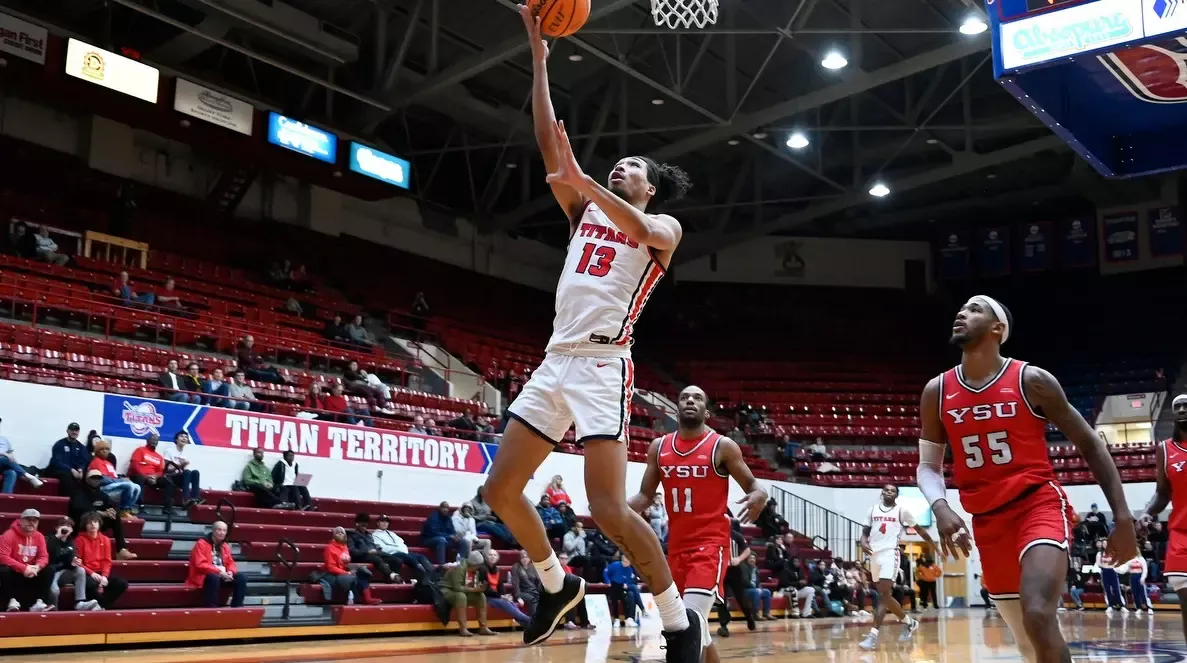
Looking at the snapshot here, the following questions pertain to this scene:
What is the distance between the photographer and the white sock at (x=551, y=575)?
15.5ft

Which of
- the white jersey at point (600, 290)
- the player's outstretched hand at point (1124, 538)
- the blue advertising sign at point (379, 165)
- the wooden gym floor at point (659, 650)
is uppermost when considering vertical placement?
the blue advertising sign at point (379, 165)

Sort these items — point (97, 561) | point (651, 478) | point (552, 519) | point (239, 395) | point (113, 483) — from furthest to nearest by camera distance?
point (552, 519)
point (239, 395)
point (113, 483)
point (97, 561)
point (651, 478)

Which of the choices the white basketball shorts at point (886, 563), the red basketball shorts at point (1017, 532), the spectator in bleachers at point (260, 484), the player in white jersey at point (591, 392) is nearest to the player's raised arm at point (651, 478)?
the player in white jersey at point (591, 392)

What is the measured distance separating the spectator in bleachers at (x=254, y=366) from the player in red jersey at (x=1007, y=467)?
13.7 m

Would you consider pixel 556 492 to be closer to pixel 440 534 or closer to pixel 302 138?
pixel 440 534

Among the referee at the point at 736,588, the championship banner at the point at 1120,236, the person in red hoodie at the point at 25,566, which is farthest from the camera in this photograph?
the championship banner at the point at 1120,236

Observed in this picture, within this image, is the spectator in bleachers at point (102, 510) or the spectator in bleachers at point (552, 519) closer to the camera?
the spectator in bleachers at point (102, 510)

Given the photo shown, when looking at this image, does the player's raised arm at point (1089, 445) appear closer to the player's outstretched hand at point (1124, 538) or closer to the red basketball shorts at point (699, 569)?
the player's outstretched hand at point (1124, 538)

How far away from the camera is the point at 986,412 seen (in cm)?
504

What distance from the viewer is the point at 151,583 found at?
39.7ft

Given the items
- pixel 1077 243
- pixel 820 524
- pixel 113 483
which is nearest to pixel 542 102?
pixel 113 483

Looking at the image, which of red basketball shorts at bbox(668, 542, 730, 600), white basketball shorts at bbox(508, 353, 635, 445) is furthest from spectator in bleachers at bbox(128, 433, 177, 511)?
white basketball shorts at bbox(508, 353, 635, 445)

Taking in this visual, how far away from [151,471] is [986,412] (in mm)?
11132

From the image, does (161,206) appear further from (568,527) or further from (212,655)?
(212,655)
